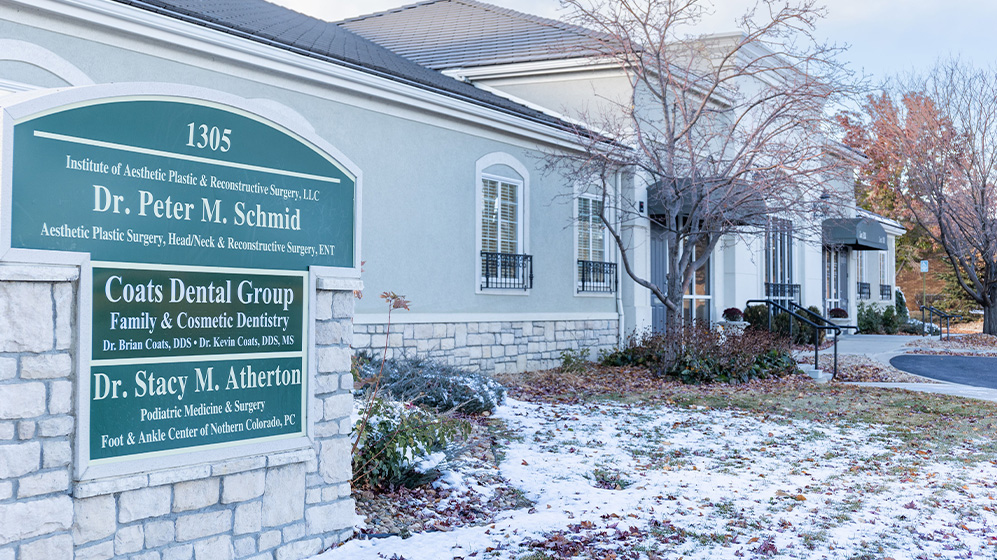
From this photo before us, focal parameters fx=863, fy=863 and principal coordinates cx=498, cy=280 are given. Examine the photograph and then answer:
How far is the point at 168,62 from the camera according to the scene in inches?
352

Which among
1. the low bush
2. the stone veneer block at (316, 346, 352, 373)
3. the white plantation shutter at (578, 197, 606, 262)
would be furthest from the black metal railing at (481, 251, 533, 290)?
the low bush

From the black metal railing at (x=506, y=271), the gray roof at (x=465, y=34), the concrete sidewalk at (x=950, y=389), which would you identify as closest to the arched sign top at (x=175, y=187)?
the black metal railing at (x=506, y=271)

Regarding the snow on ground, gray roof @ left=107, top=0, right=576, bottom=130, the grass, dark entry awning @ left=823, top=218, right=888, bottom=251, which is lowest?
the snow on ground

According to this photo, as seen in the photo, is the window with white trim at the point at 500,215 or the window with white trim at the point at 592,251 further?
the window with white trim at the point at 592,251

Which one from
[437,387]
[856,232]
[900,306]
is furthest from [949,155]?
[437,387]

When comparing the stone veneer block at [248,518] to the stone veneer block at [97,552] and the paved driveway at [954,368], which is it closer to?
the stone veneer block at [97,552]

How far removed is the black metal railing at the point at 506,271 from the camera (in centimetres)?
1266

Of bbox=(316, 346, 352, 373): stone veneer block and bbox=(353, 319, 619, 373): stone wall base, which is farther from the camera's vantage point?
bbox=(353, 319, 619, 373): stone wall base

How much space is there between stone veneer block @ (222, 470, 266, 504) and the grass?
573 centimetres

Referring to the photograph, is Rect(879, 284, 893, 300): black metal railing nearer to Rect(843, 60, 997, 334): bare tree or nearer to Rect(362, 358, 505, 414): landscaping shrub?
Rect(843, 60, 997, 334): bare tree

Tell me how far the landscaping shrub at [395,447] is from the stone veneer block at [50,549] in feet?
6.97

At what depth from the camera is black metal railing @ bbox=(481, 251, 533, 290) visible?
12656 millimetres

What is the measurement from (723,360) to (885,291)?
765 inches

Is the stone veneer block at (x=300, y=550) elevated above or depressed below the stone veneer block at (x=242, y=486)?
below
